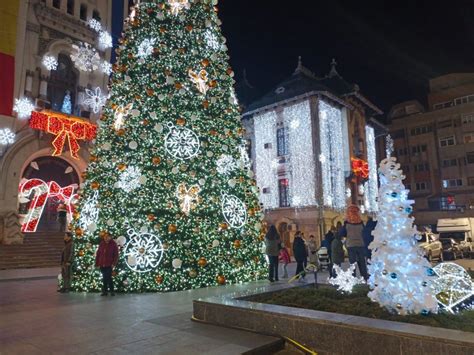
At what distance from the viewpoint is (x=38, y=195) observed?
21.7m

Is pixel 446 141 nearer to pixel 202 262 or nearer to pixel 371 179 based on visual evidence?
pixel 371 179

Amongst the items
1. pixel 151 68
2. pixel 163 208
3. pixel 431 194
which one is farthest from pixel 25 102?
pixel 431 194

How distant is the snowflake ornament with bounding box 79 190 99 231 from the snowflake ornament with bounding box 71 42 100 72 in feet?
54.4

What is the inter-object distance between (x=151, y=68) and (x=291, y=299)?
24.7 feet

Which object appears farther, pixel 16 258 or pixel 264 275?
pixel 16 258

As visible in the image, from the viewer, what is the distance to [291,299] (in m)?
6.71

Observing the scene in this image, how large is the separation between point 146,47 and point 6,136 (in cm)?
1320

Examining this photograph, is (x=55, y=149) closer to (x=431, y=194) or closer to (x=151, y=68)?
(x=151, y=68)

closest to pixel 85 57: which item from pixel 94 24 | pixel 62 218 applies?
pixel 94 24

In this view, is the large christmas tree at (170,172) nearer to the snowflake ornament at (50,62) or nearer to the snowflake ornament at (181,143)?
the snowflake ornament at (181,143)

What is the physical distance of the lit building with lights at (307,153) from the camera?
92.6 ft

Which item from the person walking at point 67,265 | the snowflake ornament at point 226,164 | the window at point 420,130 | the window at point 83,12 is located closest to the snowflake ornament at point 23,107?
the window at point 83,12

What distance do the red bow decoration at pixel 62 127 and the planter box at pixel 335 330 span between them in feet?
60.3

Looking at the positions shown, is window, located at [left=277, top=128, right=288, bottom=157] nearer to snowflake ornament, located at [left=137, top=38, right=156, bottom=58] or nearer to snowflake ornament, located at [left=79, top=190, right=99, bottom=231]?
snowflake ornament, located at [left=137, top=38, right=156, bottom=58]
